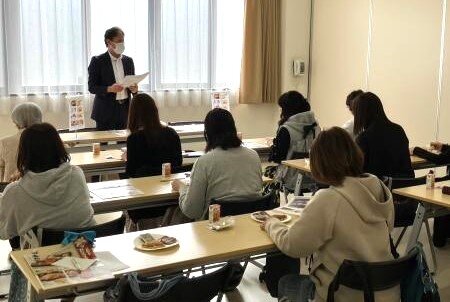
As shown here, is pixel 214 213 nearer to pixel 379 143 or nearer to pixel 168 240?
pixel 168 240

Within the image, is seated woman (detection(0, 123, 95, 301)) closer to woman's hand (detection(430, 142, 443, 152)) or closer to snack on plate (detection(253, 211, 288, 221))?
snack on plate (detection(253, 211, 288, 221))

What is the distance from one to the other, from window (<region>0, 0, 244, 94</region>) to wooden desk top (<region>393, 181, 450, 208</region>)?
4.52m

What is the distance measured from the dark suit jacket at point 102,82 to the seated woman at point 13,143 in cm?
198

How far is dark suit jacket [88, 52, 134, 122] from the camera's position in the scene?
5996mm

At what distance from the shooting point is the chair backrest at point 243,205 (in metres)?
3.09

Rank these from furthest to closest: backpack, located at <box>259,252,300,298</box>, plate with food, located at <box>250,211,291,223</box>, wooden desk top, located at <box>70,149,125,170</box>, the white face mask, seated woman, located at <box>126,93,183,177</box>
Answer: the white face mask, wooden desk top, located at <box>70,149,125,170</box>, seated woman, located at <box>126,93,183,177</box>, backpack, located at <box>259,252,300,298</box>, plate with food, located at <box>250,211,291,223</box>

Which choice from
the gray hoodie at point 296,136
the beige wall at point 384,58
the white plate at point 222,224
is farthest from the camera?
the beige wall at point 384,58

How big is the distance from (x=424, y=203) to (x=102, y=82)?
374cm

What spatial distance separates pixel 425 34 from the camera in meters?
6.51

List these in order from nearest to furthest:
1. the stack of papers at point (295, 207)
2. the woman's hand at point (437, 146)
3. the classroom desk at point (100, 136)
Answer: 1. the stack of papers at point (295, 207)
2. the woman's hand at point (437, 146)
3. the classroom desk at point (100, 136)

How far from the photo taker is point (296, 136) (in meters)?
4.89

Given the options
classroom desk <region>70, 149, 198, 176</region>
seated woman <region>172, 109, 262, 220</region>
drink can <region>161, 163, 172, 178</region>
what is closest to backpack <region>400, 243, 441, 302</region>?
seated woman <region>172, 109, 262, 220</region>

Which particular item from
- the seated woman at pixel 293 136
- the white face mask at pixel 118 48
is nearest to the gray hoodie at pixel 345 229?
the seated woman at pixel 293 136

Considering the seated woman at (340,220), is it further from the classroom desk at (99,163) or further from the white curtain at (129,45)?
the white curtain at (129,45)
